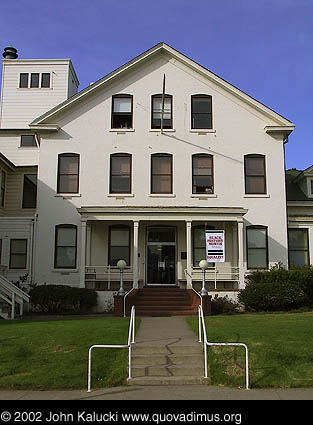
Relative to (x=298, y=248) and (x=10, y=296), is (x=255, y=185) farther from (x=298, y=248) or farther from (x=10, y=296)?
(x=10, y=296)

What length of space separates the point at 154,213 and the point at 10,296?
7014mm

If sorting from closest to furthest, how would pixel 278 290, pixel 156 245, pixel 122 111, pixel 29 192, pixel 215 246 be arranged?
pixel 278 290
pixel 215 246
pixel 156 245
pixel 122 111
pixel 29 192

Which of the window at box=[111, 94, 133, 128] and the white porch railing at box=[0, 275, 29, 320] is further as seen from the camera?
the window at box=[111, 94, 133, 128]

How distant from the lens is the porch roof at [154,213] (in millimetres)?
20828

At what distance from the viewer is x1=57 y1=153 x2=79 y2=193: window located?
22.8m

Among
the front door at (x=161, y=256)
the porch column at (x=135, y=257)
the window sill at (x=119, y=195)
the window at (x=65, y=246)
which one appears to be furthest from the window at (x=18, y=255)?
the front door at (x=161, y=256)

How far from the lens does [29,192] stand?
25.7m

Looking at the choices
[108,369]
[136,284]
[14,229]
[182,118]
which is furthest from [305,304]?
[14,229]

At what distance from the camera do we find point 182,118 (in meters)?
23.3

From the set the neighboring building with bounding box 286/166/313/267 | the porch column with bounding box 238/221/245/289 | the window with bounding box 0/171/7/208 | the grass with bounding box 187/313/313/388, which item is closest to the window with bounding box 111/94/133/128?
the window with bounding box 0/171/7/208

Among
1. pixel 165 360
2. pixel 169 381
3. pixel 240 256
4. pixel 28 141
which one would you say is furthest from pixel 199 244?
pixel 169 381

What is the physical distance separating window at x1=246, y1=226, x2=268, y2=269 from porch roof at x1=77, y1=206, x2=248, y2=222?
1.94 meters

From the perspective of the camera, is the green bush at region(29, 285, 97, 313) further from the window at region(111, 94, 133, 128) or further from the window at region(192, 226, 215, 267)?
the window at region(111, 94, 133, 128)

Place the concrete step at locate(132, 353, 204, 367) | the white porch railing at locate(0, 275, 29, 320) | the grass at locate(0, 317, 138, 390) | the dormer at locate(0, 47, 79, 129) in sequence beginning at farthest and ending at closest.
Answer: the dormer at locate(0, 47, 79, 129)
the white porch railing at locate(0, 275, 29, 320)
the concrete step at locate(132, 353, 204, 367)
the grass at locate(0, 317, 138, 390)
